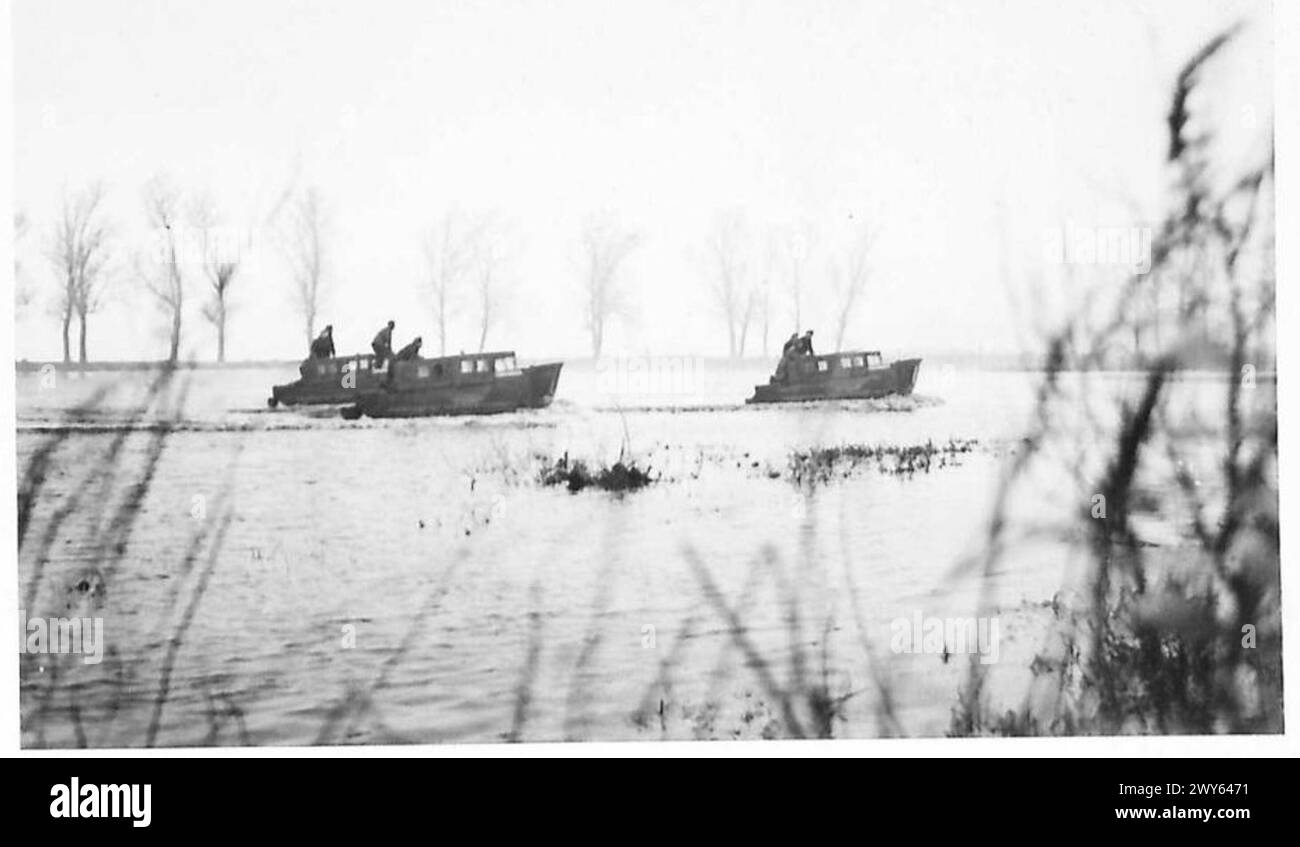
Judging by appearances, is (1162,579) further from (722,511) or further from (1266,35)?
(1266,35)

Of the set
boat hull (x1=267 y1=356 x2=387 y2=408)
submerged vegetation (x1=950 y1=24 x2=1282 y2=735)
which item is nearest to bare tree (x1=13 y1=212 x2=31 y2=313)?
boat hull (x1=267 y1=356 x2=387 y2=408)

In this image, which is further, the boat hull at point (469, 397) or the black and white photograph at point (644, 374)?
the boat hull at point (469, 397)

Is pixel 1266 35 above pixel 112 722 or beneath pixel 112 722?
above

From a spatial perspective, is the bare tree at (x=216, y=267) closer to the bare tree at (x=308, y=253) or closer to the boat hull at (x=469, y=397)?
A: the bare tree at (x=308, y=253)

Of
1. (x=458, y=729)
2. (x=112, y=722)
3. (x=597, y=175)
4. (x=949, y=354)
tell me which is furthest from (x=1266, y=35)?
(x=112, y=722)

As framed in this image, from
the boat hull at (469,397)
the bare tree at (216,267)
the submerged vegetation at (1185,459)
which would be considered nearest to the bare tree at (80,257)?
the bare tree at (216,267)

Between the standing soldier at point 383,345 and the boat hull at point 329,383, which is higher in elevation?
the standing soldier at point 383,345
